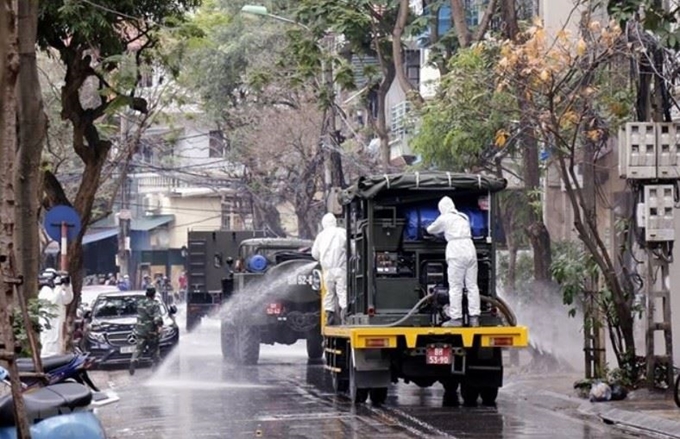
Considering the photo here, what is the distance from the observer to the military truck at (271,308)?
29.0m

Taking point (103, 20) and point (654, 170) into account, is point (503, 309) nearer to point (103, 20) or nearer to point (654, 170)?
point (654, 170)

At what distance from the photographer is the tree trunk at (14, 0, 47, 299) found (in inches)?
629

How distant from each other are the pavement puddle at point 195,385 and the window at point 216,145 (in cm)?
2776

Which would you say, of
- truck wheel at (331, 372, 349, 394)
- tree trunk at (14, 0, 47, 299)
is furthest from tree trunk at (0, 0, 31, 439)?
truck wheel at (331, 372, 349, 394)

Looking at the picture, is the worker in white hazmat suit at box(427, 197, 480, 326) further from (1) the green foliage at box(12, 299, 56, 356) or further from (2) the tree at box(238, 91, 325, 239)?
(2) the tree at box(238, 91, 325, 239)

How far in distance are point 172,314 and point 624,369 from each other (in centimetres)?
1413

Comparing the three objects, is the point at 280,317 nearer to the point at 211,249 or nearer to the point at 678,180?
the point at 678,180

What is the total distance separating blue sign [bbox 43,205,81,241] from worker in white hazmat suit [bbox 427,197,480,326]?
556cm

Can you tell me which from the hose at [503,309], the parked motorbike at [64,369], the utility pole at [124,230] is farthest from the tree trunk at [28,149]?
the utility pole at [124,230]

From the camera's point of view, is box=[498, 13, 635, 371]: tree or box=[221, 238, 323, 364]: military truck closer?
box=[498, 13, 635, 371]: tree

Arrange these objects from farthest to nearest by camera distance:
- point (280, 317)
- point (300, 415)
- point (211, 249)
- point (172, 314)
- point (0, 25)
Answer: point (211, 249), point (172, 314), point (280, 317), point (300, 415), point (0, 25)

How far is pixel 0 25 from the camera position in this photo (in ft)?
38.4

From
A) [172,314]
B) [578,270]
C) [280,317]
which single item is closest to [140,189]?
[172,314]

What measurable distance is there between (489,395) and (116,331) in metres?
13.3
